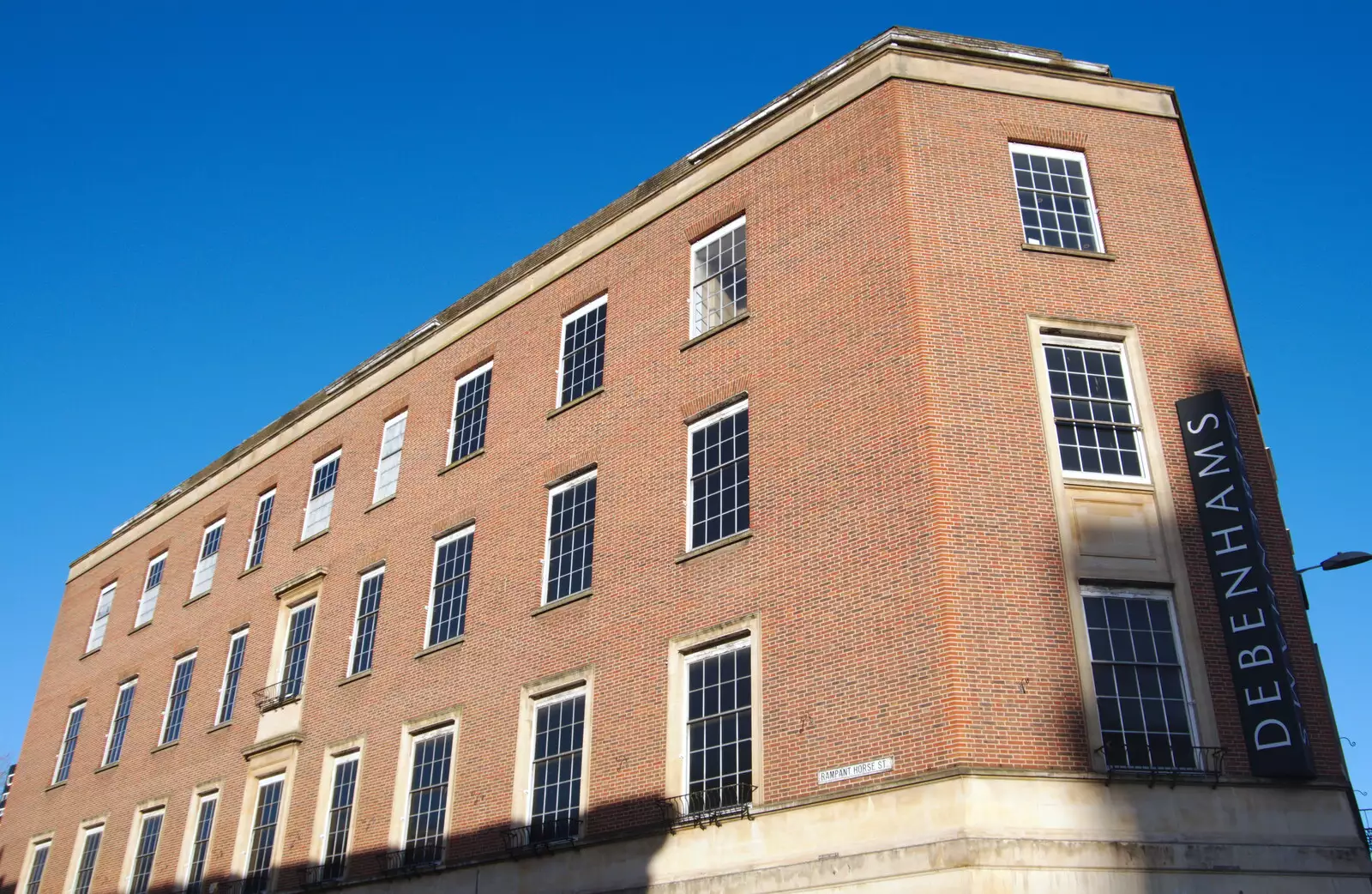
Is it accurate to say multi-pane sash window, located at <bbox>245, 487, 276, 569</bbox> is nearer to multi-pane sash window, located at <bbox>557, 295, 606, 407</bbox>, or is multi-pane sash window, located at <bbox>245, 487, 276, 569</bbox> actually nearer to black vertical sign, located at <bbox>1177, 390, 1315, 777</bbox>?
multi-pane sash window, located at <bbox>557, 295, 606, 407</bbox>

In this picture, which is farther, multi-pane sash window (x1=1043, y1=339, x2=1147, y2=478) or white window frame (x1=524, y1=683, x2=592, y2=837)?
white window frame (x1=524, y1=683, x2=592, y2=837)

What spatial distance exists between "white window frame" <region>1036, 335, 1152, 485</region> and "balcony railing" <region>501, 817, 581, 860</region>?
363 inches

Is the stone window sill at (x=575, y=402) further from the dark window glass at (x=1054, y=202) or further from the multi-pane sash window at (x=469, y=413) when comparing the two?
the dark window glass at (x=1054, y=202)

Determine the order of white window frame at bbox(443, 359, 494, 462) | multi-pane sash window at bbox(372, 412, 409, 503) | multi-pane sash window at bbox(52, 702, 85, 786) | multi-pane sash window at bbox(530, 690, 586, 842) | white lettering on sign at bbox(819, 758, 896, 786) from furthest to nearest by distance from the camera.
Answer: multi-pane sash window at bbox(52, 702, 85, 786), multi-pane sash window at bbox(372, 412, 409, 503), white window frame at bbox(443, 359, 494, 462), multi-pane sash window at bbox(530, 690, 586, 842), white lettering on sign at bbox(819, 758, 896, 786)

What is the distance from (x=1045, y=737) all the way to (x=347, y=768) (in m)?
14.7

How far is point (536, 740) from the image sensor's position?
817 inches

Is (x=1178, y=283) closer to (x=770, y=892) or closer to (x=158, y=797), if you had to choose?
(x=770, y=892)

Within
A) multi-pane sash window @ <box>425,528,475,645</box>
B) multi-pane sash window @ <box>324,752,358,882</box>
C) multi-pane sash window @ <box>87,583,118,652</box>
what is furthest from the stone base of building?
multi-pane sash window @ <box>87,583,118,652</box>

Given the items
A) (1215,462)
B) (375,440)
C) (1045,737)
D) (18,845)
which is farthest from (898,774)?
(18,845)

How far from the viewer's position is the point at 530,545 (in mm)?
22656

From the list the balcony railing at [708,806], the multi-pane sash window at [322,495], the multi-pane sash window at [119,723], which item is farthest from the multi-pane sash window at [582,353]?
the multi-pane sash window at [119,723]

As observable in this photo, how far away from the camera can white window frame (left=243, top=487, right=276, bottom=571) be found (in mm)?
30766

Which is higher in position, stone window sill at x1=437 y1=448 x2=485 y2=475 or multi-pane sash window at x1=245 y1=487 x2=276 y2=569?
multi-pane sash window at x1=245 y1=487 x2=276 y2=569

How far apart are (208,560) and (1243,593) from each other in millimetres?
26150
